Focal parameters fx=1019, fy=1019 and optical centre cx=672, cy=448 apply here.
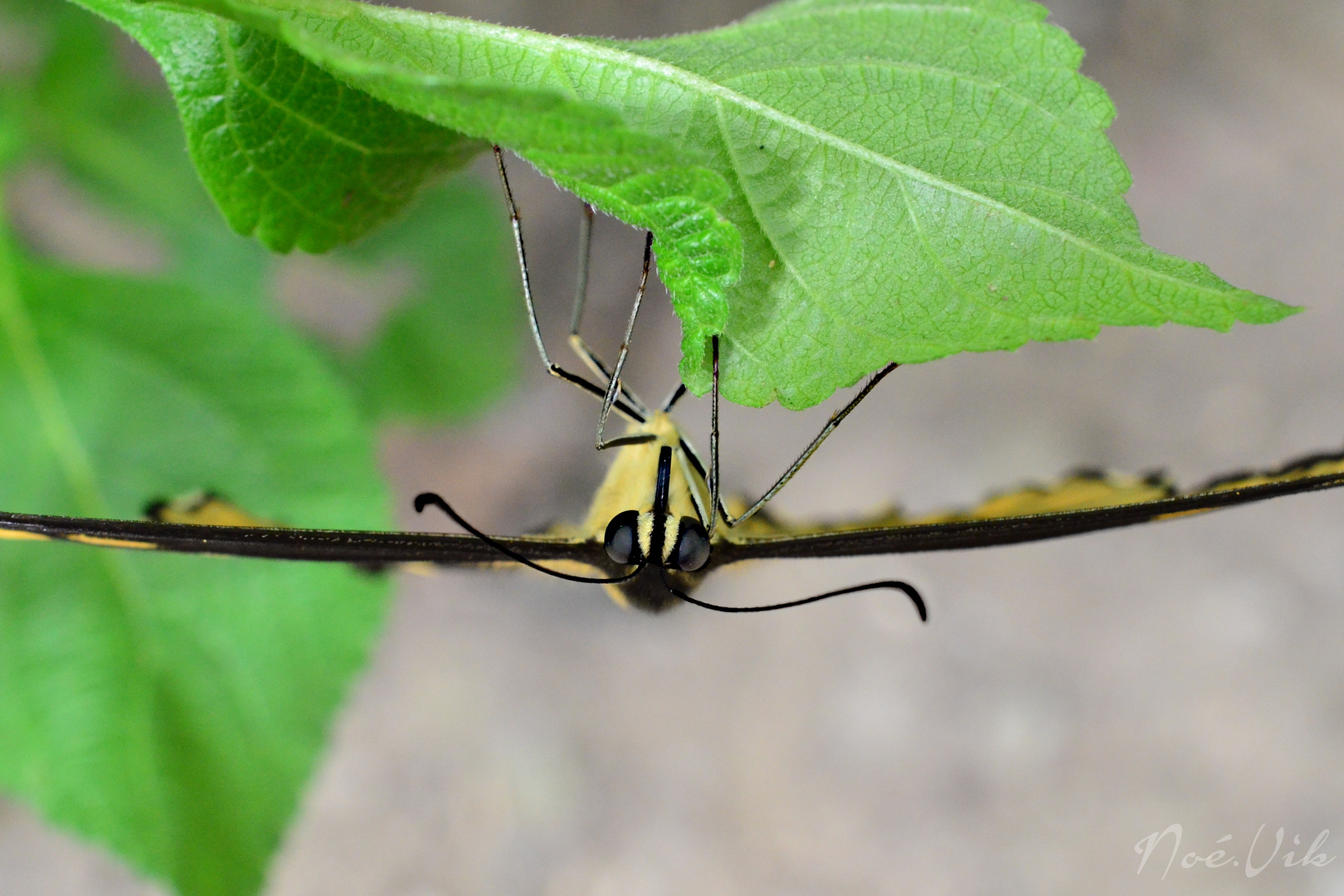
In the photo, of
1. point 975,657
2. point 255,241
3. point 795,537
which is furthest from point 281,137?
point 975,657

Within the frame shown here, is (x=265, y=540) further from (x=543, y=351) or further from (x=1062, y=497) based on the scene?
(x=1062, y=497)

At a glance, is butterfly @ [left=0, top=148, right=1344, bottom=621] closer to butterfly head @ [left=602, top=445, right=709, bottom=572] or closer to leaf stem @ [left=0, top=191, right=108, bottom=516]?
butterfly head @ [left=602, top=445, right=709, bottom=572]

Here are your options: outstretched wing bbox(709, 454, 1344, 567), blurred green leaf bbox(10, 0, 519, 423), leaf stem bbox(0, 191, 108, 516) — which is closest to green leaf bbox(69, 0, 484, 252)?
outstretched wing bbox(709, 454, 1344, 567)

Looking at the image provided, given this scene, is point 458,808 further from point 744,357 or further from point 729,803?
point 744,357

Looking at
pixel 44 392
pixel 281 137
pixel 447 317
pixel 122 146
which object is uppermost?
pixel 122 146

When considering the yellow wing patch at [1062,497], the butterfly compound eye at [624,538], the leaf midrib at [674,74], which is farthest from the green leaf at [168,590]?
the leaf midrib at [674,74]
